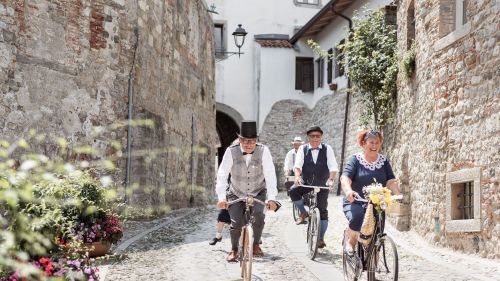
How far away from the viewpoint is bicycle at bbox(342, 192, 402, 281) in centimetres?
506

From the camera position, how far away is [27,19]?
10086 millimetres

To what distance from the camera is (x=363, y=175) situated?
5820mm

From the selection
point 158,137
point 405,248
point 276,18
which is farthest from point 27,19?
point 276,18

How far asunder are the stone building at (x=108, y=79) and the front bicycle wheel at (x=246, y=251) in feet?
5.15

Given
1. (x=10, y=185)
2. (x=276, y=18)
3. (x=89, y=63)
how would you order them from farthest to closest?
1. (x=276, y=18)
2. (x=89, y=63)
3. (x=10, y=185)

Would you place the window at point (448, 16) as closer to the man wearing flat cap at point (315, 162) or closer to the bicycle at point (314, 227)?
the man wearing flat cap at point (315, 162)

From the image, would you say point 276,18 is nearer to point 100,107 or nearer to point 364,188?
point 100,107

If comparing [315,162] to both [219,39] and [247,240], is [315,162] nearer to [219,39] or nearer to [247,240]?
[247,240]

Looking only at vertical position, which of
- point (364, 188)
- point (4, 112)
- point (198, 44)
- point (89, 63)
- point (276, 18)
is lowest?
point (364, 188)

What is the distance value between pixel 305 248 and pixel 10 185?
730 centimetres

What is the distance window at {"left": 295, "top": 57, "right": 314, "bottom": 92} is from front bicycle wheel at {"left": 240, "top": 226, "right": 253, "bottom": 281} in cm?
2187

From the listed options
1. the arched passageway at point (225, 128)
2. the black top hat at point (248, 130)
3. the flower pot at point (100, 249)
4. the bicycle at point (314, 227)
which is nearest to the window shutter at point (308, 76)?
the arched passageway at point (225, 128)

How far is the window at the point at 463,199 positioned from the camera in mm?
8273

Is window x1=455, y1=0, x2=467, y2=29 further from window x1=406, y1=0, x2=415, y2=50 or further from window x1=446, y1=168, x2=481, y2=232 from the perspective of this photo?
window x1=446, y1=168, x2=481, y2=232
